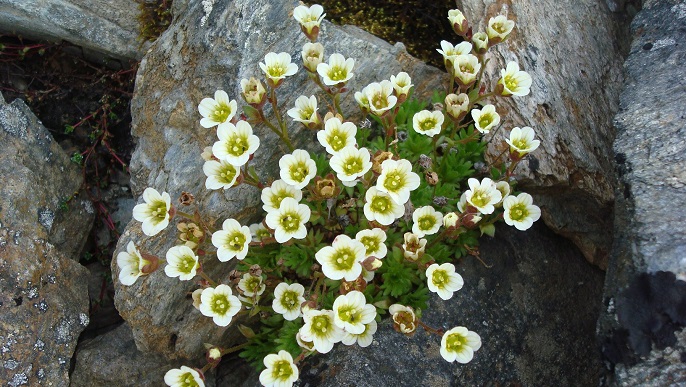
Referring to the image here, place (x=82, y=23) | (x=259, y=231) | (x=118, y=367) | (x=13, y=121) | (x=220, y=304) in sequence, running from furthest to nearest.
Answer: (x=82, y=23) < (x=13, y=121) < (x=118, y=367) < (x=259, y=231) < (x=220, y=304)

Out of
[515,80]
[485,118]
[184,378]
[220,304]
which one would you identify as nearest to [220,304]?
[220,304]

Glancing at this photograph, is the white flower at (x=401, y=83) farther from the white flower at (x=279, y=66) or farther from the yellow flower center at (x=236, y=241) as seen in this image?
the yellow flower center at (x=236, y=241)

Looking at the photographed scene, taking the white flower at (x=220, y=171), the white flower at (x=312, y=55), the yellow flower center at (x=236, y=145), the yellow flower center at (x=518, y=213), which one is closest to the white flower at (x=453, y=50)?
the white flower at (x=312, y=55)

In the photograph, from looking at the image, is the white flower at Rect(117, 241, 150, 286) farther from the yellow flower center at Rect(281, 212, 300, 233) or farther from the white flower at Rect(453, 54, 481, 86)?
the white flower at Rect(453, 54, 481, 86)

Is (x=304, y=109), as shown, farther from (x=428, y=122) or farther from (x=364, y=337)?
(x=364, y=337)

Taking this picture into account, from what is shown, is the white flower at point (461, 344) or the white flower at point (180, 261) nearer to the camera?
the white flower at point (461, 344)
